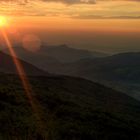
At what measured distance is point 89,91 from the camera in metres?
92.6

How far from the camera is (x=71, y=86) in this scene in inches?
3533

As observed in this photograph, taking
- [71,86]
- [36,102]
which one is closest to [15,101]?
[36,102]

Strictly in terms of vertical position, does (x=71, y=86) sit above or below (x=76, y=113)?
below

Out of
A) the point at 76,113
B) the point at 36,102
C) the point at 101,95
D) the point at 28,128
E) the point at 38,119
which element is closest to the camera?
Result: the point at 28,128

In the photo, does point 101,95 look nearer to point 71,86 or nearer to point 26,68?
point 71,86

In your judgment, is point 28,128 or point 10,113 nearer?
point 28,128

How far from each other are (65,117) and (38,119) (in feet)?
17.3

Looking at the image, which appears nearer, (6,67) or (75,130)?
(75,130)

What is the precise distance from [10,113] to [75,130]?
271 inches

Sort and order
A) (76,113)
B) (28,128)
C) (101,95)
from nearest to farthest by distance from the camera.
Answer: (28,128) → (76,113) → (101,95)

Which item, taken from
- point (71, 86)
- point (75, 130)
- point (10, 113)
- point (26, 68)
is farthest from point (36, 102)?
point (26, 68)

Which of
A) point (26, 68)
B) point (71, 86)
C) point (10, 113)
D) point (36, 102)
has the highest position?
point (10, 113)

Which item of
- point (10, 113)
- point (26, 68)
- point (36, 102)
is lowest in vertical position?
point (26, 68)

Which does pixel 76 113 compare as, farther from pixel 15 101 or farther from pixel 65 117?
pixel 15 101
